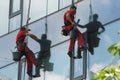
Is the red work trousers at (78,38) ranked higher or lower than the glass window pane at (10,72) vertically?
higher

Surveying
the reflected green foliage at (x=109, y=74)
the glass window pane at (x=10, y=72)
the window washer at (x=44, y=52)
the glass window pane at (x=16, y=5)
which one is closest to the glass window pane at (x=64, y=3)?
the window washer at (x=44, y=52)

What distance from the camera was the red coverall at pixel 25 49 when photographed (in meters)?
14.8

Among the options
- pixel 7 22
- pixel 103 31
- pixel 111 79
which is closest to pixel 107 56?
pixel 103 31

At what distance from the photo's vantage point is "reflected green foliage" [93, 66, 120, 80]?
24.8 ft

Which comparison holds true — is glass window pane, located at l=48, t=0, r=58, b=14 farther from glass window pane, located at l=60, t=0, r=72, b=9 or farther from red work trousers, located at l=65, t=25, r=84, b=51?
red work trousers, located at l=65, t=25, r=84, b=51

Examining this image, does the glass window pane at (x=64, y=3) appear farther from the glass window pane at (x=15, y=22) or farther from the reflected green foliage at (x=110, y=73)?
the reflected green foliage at (x=110, y=73)

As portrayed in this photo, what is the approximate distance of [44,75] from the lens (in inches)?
578

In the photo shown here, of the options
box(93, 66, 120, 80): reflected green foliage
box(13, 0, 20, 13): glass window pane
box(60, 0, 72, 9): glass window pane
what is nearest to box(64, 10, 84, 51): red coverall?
box(60, 0, 72, 9): glass window pane

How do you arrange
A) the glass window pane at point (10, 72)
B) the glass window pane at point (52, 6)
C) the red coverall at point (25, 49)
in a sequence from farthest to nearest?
the glass window pane at point (10, 72), the glass window pane at point (52, 6), the red coverall at point (25, 49)

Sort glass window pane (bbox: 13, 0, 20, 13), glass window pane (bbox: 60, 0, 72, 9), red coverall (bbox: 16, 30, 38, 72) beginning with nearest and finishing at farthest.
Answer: glass window pane (bbox: 60, 0, 72, 9) → red coverall (bbox: 16, 30, 38, 72) → glass window pane (bbox: 13, 0, 20, 13)

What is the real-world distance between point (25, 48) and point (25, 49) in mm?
28

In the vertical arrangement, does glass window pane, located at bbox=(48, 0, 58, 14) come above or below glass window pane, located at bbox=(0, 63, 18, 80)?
above

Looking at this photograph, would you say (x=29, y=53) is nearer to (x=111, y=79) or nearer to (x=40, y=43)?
(x=40, y=43)

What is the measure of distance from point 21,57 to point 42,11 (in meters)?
1.40
